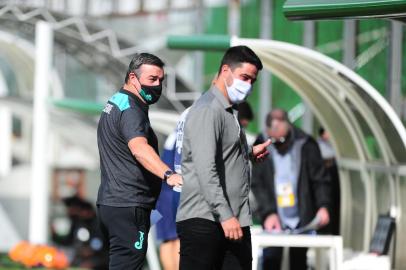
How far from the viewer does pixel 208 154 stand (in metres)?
6.50

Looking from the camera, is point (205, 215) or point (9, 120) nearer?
point (205, 215)

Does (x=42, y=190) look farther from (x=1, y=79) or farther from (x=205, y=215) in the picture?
(x=1, y=79)

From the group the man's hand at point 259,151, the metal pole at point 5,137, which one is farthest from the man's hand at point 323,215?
the metal pole at point 5,137

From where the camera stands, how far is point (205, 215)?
6.64 m

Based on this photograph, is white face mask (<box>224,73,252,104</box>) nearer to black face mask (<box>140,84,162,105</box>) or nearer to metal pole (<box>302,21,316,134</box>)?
black face mask (<box>140,84,162,105</box>)

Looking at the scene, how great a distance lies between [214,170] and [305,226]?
346 cm

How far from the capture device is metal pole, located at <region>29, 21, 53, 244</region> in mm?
15445

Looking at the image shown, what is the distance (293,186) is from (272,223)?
319mm

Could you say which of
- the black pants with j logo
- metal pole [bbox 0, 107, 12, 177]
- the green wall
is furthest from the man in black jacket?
metal pole [bbox 0, 107, 12, 177]

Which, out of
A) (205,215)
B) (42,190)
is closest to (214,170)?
(205,215)

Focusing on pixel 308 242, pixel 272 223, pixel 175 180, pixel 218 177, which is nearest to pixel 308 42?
pixel 272 223

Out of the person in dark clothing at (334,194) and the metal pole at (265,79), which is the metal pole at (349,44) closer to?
the person in dark clothing at (334,194)

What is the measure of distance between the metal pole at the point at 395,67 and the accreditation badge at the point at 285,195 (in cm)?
118

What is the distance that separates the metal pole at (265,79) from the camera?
17.0m
